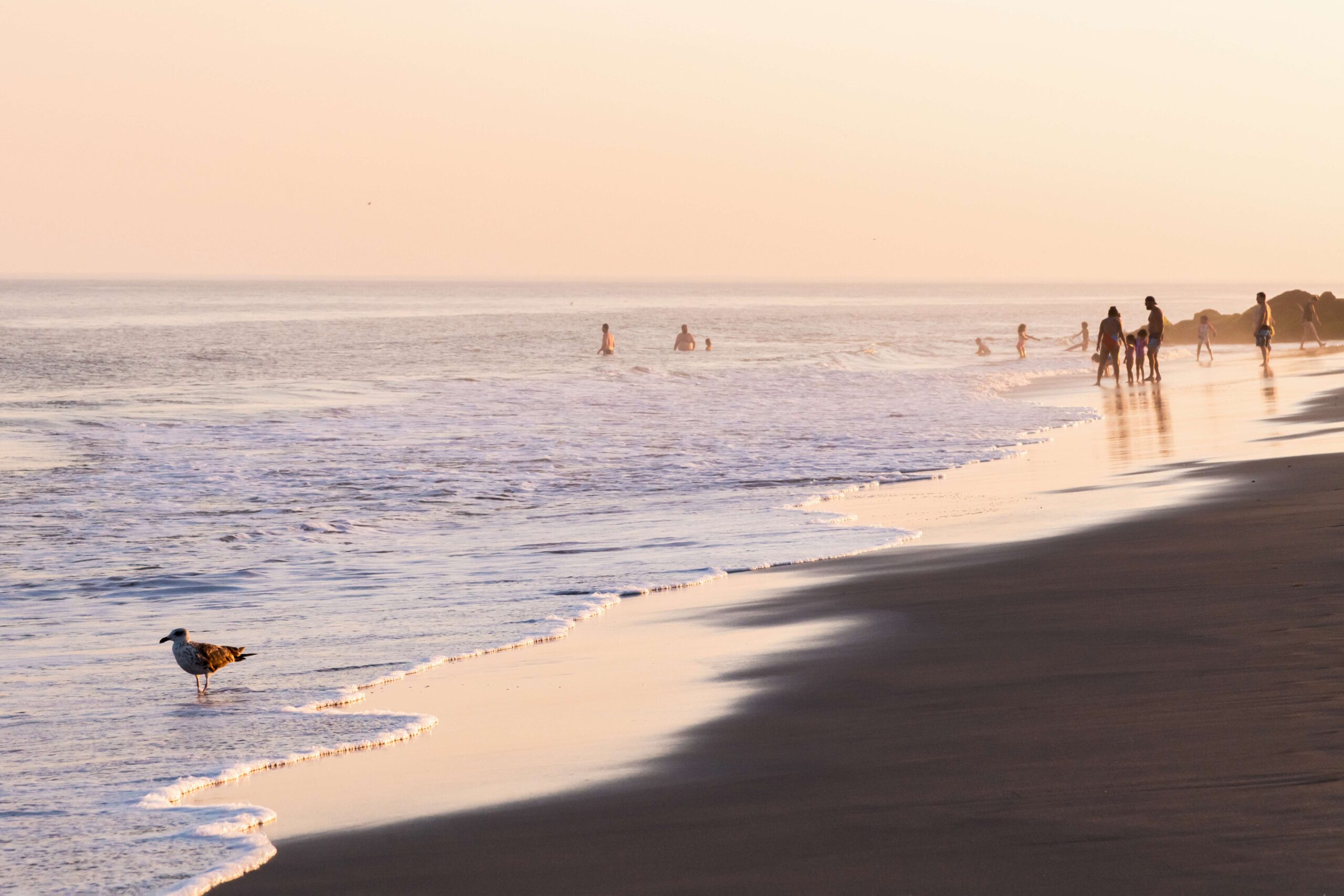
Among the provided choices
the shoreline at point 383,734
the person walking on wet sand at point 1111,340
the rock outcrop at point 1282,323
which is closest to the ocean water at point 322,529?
the shoreline at point 383,734

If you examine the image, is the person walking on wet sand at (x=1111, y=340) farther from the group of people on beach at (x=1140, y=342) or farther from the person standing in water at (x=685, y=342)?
the person standing in water at (x=685, y=342)

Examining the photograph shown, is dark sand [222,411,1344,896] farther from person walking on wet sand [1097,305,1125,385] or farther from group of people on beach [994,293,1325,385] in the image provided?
person walking on wet sand [1097,305,1125,385]

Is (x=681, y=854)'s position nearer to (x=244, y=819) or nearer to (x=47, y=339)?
(x=244, y=819)

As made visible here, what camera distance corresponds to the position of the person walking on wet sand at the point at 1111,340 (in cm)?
3047

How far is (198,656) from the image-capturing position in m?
6.62

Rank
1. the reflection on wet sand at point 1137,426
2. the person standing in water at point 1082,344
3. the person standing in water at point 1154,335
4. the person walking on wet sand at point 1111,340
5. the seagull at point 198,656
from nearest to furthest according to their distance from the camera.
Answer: the seagull at point 198,656 < the reflection on wet sand at point 1137,426 < the person standing in water at point 1154,335 < the person walking on wet sand at point 1111,340 < the person standing in water at point 1082,344

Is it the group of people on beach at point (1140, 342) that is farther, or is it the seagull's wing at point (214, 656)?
the group of people on beach at point (1140, 342)

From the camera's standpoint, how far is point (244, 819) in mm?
4707

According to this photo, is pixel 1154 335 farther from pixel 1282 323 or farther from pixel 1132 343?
pixel 1282 323

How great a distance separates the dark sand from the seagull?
2.44 metres

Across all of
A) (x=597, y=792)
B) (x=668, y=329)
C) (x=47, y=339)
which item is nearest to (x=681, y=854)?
(x=597, y=792)

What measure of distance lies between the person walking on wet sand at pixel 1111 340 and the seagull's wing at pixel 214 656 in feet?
85.5

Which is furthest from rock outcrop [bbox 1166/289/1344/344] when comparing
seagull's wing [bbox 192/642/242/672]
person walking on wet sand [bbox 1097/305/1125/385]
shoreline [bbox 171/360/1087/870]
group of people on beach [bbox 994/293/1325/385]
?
seagull's wing [bbox 192/642/242/672]

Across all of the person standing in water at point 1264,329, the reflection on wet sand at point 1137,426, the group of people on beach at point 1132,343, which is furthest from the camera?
the person standing in water at point 1264,329
